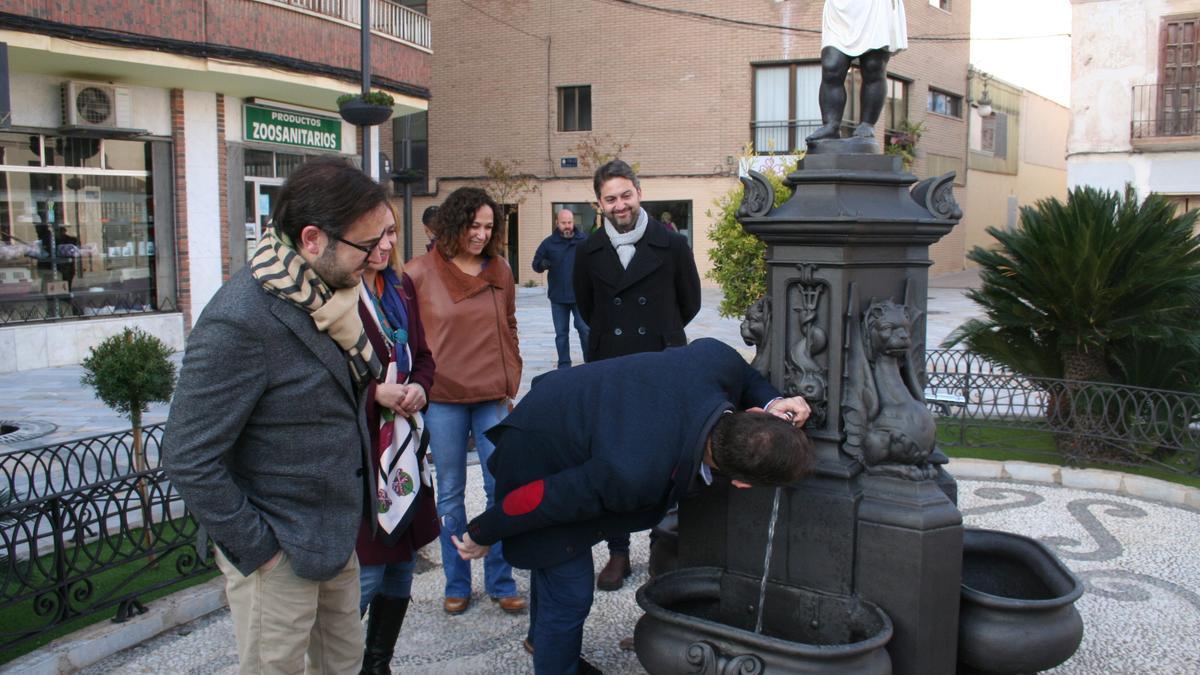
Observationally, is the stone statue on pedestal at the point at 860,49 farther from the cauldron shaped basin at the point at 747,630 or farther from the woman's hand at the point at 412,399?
the woman's hand at the point at 412,399

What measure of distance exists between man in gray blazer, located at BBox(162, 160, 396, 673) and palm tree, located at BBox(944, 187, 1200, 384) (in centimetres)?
583

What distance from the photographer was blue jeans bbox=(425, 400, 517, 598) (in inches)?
173

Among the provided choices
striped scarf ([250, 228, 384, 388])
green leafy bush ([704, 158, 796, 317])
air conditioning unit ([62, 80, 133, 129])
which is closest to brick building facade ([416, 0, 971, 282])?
air conditioning unit ([62, 80, 133, 129])

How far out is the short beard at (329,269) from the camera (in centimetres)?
262

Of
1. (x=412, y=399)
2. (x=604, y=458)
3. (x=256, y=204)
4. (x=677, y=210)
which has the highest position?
(x=677, y=210)

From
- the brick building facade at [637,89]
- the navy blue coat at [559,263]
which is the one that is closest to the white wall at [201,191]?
the navy blue coat at [559,263]

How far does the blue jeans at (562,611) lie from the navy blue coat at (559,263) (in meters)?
7.68

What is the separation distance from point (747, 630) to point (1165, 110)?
717 inches

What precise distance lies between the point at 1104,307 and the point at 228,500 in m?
6.41

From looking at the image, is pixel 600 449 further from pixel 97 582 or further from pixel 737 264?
pixel 737 264

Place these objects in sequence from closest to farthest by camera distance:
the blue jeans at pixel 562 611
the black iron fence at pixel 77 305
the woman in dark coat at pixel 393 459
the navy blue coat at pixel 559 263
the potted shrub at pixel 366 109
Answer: the woman in dark coat at pixel 393 459 < the blue jeans at pixel 562 611 < the potted shrub at pixel 366 109 < the navy blue coat at pixel 559 263 < the black iron fence at pixel 77 305

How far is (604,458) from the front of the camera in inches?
118

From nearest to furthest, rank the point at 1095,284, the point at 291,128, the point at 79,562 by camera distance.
→ the point at 79,562, the point at 1095,284, the point at 291,128

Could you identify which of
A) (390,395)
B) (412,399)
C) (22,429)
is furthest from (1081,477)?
(22,429)
